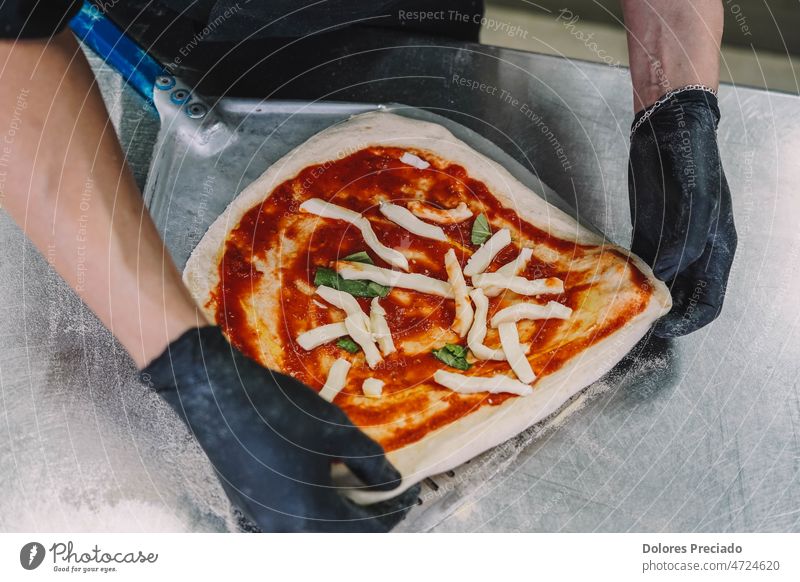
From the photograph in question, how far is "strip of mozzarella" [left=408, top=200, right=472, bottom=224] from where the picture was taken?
2.47 feet

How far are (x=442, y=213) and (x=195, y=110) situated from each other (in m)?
0.31

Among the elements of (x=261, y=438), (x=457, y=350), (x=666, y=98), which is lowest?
(x=261, y=438)

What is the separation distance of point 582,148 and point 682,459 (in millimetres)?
382

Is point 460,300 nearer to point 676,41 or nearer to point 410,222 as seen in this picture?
point 410,222

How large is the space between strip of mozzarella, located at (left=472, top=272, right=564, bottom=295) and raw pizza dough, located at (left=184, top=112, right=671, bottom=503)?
5 centimetres

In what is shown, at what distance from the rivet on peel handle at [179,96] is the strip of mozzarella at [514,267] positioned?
0.40 meters

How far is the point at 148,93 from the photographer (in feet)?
2.51

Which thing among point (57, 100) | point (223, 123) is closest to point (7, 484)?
point (57, 100)

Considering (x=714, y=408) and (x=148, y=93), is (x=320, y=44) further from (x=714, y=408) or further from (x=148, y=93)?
(x=714, y=408)

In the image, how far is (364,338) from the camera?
2.19 feet

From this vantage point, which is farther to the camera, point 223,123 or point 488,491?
point 223,123

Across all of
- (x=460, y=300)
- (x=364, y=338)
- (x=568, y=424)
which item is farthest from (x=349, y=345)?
(x=568, y=424)

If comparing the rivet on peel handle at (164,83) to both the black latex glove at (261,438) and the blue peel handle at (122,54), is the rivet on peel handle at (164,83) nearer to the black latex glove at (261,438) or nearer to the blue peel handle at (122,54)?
the blue peel handle at (122,54)

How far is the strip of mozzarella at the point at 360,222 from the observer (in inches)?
28.0
